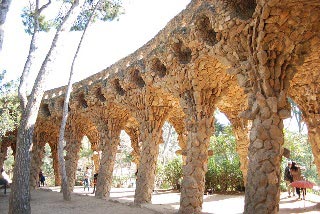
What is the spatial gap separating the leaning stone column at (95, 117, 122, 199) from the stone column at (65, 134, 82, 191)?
2.89m

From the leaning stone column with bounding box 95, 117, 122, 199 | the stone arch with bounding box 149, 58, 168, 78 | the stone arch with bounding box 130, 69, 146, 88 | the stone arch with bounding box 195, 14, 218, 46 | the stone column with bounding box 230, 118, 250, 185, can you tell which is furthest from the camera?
the leaning stone column with bounding box 95, 117, 122, 199

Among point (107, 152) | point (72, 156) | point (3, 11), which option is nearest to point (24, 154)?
point (3, 11)

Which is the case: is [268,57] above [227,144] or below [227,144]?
above

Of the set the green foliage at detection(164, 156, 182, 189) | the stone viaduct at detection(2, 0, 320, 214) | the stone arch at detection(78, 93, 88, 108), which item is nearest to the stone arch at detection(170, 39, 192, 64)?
the stone viaduct at detection(2, 0, 320, 214)

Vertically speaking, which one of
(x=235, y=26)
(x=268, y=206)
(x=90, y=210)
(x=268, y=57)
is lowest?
(x=90, y=210)

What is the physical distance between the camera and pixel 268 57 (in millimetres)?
5598

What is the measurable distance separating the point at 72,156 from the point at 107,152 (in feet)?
11.1

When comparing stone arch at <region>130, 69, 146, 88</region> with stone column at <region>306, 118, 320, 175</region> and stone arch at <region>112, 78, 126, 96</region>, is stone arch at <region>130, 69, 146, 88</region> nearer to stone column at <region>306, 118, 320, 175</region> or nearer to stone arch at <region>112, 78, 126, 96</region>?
stone arch at <region>112, 78, 126, 96</region>

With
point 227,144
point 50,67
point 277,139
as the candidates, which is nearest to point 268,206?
point 277,139

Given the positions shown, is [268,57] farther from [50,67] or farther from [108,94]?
[108,94]

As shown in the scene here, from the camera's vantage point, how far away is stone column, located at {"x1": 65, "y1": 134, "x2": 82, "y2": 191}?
49.9 ft

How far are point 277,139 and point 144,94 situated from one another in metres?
5.94

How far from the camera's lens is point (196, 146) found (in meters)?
8.05

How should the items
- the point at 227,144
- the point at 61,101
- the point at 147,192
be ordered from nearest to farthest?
the point at 147,192 → the point at 61,101 → the point at 227,144
